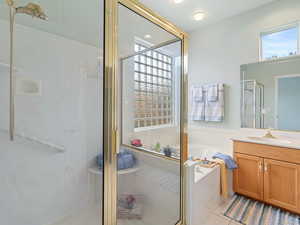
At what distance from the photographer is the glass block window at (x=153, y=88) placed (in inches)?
67.7

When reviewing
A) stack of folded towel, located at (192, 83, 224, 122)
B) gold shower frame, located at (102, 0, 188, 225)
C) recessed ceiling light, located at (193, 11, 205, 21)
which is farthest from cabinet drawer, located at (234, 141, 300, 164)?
recessed ceiling light, located at (193, 11, 205, 21)

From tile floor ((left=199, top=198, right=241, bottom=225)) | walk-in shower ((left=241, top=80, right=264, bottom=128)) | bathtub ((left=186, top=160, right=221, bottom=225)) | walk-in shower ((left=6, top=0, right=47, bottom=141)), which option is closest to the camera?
walk-in shower ((left=6, top=0, right=47, bottom=141))

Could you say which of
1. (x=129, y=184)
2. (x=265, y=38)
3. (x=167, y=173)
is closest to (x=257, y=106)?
(x=265, y=38)

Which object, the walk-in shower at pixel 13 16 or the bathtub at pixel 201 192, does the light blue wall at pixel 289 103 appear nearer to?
the bathtub at pixel 201 192

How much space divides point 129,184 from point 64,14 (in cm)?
151

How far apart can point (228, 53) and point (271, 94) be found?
98 centimetres

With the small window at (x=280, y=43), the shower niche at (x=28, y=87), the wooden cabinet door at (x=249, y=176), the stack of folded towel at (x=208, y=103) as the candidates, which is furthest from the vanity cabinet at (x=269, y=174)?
the shower niche at (x=28, y=87)

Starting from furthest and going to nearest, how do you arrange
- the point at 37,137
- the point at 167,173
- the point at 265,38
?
1. the point at 265,38
2. the point at 167,173
3. the point at 37,137

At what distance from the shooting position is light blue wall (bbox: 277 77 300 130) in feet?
7.31

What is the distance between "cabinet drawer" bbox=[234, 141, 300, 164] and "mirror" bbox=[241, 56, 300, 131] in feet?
1.86

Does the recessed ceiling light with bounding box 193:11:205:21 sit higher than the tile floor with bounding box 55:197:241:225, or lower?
higher

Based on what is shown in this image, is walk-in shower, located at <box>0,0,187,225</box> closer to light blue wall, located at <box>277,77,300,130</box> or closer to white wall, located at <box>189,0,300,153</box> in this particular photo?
white wall, located at <box>189,0,300,153</box>

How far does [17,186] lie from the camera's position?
4.32 ft

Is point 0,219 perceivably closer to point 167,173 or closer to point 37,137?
point 37,137
